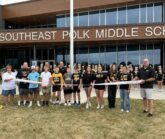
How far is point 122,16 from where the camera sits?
30688 millimetres

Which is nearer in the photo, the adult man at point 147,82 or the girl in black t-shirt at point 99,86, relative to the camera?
the adult man at point 147,82

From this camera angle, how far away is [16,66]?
3738 cm

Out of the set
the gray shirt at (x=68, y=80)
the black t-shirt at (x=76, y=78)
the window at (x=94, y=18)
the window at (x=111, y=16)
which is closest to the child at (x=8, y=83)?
the gray shirt at (x=68, y=80)

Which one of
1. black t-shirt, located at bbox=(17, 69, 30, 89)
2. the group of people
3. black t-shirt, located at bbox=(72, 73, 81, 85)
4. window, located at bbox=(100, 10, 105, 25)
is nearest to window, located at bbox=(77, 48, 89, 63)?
window, located at bbox=(100, 10, 105, 25)

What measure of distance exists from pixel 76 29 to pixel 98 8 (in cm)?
518

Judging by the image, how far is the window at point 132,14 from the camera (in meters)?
30.1

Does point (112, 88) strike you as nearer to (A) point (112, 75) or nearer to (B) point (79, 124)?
(A) point (112, 75)

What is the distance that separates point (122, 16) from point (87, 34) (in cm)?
500

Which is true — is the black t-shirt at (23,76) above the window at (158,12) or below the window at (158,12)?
below

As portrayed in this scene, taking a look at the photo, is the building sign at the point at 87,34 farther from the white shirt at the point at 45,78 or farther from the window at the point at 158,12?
the white shirt at the point at 45,78

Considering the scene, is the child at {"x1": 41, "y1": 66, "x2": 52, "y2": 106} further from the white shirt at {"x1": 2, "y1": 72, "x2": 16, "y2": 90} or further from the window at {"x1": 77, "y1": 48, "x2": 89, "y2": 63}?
the window at {"x1": 77, "y1": 48, "x2": 89, "y2": 63}

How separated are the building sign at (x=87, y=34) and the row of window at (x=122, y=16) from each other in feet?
13.1

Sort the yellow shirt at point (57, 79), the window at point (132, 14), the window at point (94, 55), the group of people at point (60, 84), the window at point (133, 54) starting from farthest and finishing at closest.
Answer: the window at point (94, 55) < the window at point (132, 14) < the window at point (133, 54) < the yellow shirt at point (57, 79) < the group of people at point (60, 84)

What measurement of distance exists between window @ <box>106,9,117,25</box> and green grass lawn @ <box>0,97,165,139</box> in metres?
17.7
